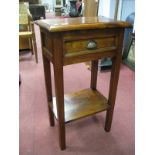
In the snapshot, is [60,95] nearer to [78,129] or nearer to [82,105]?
[82,105]

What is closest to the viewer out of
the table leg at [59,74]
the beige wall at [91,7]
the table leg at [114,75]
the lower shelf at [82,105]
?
the table leg at [59,74]

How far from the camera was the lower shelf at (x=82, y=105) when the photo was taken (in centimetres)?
126

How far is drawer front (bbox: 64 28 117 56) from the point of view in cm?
94

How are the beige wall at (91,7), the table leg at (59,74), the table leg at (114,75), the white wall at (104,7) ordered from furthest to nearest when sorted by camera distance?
1. the white wall at (104,7)
2. the beige wall at (91,7)
3. the table leg at (114,75)
4. the table leg at (59,74)

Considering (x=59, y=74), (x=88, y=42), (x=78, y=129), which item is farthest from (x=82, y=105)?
(x=88, y=42)

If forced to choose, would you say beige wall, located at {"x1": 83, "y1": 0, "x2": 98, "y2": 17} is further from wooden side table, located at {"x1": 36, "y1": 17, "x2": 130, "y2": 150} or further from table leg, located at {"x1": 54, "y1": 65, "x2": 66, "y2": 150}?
table leg, located at {"x1": 54, "y1": 65, "x2": 66, "y2": 150}

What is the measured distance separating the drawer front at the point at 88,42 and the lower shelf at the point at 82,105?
1.58 feet

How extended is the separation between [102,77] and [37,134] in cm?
124

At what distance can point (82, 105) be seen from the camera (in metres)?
1.35

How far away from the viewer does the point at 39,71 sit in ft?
8.41

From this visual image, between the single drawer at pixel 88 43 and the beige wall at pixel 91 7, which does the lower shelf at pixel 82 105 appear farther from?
the beige wall at pixel 91 7

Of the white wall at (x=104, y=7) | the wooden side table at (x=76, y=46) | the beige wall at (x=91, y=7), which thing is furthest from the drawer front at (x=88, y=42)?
the white wall at (x=104, y=7)

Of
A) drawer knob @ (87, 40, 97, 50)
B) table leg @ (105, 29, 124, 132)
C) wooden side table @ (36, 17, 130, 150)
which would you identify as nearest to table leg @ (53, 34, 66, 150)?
wooden side table @ (36, 17, 130, 150)

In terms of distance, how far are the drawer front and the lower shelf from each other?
1.58ft
